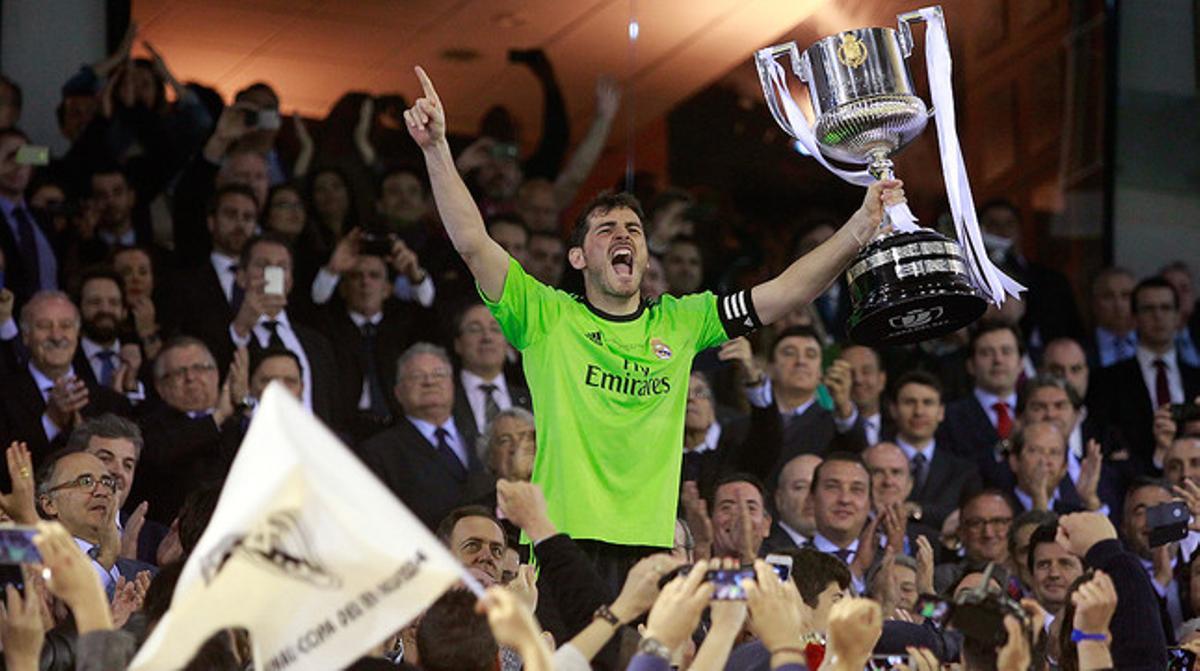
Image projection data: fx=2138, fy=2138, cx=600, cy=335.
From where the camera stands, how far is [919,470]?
10656 millimetres

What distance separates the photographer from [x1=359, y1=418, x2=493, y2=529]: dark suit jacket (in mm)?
9445

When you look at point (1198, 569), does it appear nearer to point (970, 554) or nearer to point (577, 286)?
point (970, 554)

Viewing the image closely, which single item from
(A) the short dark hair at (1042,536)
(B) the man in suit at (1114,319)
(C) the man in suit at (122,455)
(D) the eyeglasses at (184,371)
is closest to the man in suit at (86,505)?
(C) the man in suit at (122,455)

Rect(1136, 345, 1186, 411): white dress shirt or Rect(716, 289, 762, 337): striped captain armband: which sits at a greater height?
Rect(1136, 345, 1186, 411): white dress shirt

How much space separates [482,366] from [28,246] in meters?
2.32

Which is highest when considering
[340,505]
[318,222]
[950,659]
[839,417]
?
[318,222]

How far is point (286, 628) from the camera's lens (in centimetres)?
441

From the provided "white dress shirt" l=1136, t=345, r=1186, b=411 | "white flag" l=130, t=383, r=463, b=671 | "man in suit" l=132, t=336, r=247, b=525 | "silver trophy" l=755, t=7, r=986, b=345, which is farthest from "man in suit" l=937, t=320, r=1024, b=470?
"white flag" l=130, t=383, r=463, b=671

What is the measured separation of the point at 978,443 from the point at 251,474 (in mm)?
7240

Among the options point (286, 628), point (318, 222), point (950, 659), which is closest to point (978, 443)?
point (318, 222)

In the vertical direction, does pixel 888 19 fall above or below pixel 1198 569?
above

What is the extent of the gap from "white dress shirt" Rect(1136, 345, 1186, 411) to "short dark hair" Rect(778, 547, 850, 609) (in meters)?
5.13

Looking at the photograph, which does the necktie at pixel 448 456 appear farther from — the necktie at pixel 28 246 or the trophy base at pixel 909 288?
the trophy base at pixel 909 288

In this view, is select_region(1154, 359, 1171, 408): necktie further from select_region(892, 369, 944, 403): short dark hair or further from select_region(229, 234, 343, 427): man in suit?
select_region(229, 234, 343, 427): man in suit
